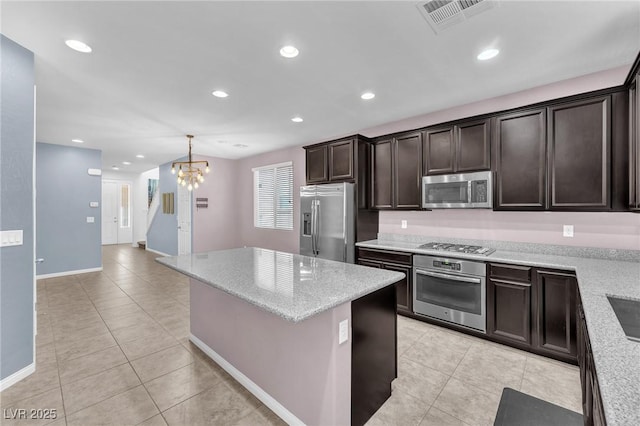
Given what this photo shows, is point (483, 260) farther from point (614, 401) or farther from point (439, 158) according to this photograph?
point (614, 401)

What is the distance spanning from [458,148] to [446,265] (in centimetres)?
142

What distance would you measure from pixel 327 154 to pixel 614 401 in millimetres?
3993

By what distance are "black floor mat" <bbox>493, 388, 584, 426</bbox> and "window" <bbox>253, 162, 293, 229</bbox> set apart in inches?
180

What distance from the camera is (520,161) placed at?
2885 mm

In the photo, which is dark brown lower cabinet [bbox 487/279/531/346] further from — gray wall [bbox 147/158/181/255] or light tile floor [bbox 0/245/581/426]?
gray wall [bbox 147/158/181/255]

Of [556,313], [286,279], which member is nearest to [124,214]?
[286,279]

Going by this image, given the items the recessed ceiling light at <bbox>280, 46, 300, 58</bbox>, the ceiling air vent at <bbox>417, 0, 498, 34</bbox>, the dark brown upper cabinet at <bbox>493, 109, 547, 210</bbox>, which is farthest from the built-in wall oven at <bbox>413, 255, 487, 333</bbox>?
the recessed ceiling light at <bbox>280, 46, 300, 58</bbox>

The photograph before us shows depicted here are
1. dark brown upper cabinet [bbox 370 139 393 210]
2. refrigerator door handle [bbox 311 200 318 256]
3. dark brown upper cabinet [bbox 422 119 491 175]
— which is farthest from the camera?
refrigerator door handle [bbox 311 200 318 256]

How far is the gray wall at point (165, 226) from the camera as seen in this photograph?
24.4ft

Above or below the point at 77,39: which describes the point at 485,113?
below

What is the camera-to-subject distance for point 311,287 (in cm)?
169

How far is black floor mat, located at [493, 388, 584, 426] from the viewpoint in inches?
66.1

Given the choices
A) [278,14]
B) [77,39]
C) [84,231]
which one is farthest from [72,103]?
[84,231]

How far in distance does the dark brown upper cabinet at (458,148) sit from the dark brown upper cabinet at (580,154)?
1.91 ft
